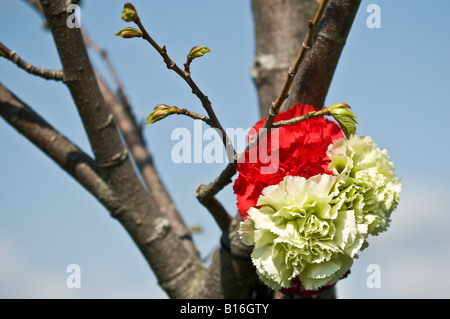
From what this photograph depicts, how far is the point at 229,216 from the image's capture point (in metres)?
1.58

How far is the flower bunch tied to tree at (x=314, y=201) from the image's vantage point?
1.04 metres

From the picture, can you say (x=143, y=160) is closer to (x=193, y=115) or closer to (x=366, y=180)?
(x=193, y=115)

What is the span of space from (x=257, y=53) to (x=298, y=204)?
131 centimetres

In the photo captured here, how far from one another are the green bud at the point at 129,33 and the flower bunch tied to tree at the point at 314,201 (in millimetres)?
368

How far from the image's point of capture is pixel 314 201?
1.05m

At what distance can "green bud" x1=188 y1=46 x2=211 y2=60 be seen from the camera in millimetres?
1061

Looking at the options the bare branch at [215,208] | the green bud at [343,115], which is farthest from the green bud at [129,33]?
the bare branch at [215,208]

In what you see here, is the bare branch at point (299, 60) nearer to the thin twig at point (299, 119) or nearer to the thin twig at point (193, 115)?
the thin twig at point (299, 119)

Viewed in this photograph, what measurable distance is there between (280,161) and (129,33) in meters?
0.44

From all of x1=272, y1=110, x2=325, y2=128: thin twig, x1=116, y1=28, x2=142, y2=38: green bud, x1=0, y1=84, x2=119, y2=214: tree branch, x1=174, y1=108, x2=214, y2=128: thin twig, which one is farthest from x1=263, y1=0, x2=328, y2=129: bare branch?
x1=0, y1=84, x2=119, y2=214: tree branch

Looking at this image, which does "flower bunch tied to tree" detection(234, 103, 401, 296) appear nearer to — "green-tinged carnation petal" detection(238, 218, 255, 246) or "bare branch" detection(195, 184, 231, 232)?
"green-tinged carnation petal" detection(238, 218, 255, 246)

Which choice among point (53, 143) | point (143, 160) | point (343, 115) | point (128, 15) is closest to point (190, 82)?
point (128, 15)
